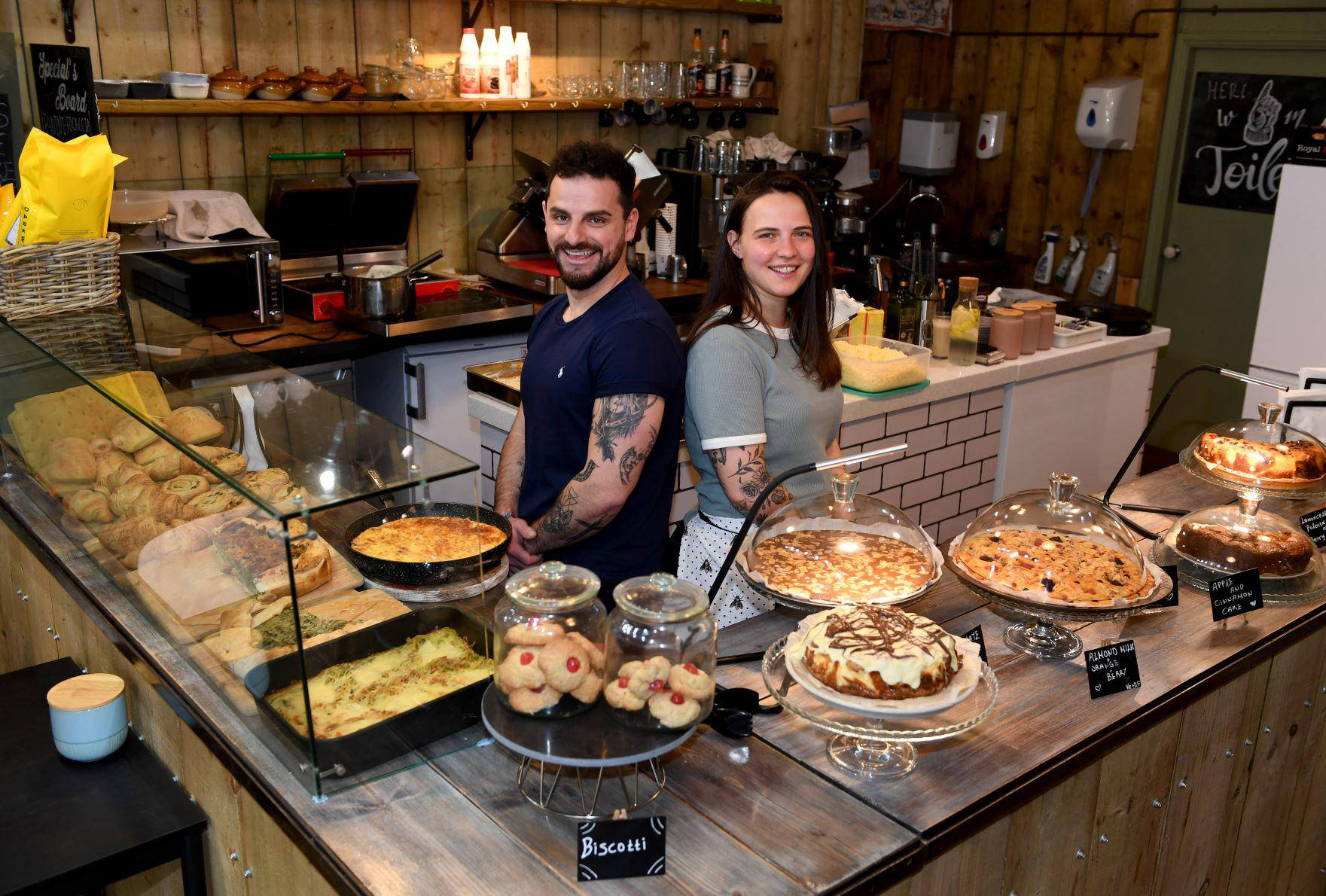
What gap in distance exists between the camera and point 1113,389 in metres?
4.50

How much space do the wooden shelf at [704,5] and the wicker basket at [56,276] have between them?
9.86 ft

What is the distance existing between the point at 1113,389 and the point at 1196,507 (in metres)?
1.76

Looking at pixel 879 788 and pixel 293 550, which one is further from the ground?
pixel 293 550

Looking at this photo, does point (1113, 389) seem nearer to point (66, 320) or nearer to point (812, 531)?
point (812, 531)

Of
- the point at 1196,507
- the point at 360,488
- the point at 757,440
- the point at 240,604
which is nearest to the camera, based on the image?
the point at 360,488

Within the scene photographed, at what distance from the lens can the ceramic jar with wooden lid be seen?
1.98 m

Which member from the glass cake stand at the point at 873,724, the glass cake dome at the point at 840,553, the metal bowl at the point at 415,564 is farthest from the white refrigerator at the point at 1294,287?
the metal bowl at the point at 415,564

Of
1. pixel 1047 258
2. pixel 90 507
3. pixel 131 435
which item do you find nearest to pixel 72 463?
pixel 90 507

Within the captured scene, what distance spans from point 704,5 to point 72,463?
412cm

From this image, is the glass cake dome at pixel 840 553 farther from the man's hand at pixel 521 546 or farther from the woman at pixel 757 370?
the man's hand at pixel 521 546

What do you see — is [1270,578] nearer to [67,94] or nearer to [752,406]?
[752,406]

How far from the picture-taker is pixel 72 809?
1892 mm

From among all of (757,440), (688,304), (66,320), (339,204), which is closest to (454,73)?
(339,204)

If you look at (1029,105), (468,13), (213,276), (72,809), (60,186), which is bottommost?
(72,809)
